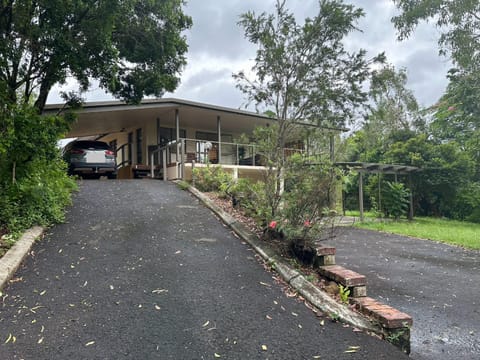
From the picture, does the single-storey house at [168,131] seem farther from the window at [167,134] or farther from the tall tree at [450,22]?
the tall tree at [450,22]

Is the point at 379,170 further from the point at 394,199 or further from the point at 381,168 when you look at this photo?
the point at 394,199

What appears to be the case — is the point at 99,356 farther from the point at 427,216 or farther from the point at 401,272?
the point at 427,216

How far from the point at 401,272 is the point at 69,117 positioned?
6874 millimetres

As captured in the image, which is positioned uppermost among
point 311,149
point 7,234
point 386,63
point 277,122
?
point 386,63

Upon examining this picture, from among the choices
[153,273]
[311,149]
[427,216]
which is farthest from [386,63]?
[427,216]

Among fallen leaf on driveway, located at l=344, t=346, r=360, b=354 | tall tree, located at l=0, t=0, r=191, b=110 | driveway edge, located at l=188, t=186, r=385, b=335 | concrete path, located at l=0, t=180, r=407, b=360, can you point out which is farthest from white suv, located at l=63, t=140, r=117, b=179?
fallen leaf on driveway, located at l=344, t=346, r=360, b=354

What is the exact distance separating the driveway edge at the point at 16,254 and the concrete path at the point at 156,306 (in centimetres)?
10

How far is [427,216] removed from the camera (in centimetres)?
1686

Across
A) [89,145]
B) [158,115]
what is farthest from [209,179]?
[158,115]

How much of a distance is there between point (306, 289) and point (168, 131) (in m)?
14.3

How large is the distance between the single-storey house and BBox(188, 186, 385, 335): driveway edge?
6.33m

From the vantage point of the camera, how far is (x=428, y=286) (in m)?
5.09

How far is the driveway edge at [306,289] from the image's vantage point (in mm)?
3164

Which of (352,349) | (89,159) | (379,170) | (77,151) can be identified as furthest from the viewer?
(379,170)
